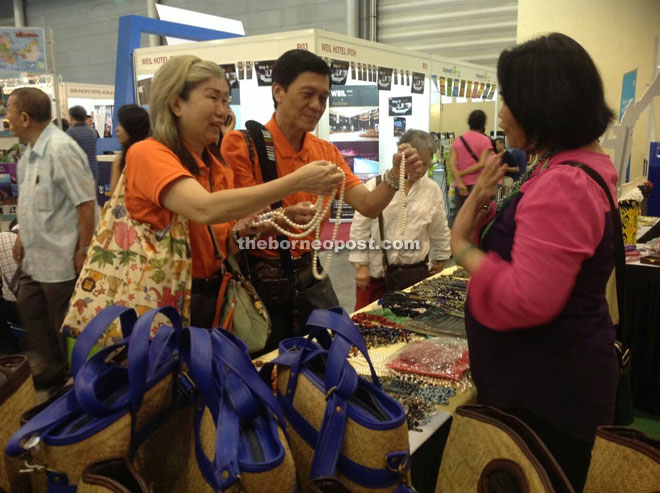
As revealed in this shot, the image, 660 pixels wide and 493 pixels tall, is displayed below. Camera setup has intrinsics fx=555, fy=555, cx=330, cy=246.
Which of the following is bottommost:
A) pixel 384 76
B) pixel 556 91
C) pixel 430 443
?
pixel 430 443

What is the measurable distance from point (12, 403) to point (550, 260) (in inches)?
39.4

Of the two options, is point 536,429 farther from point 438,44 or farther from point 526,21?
point 438,44

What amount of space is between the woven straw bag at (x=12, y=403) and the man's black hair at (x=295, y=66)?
133 cm

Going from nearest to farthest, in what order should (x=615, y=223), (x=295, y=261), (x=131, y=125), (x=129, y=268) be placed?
(x=615, y=223), (x=129, y=268), (x=295, y=261), (x=131, y=125)

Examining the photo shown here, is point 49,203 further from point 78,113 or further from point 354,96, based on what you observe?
point 354,96

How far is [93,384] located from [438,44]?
11783 mm

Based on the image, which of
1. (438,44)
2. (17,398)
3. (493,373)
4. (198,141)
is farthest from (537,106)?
(438,44)

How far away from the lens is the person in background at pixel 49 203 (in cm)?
319

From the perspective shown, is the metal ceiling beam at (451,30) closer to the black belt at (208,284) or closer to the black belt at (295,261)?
the black belt at (295,261)

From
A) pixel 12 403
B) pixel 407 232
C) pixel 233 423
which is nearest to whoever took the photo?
pixel 233 423

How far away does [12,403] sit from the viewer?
922 mm

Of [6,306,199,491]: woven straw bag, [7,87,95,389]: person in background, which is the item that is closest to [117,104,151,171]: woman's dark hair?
[7,87,95,389]: person in background

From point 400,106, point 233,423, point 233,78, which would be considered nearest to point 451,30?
point 400,106

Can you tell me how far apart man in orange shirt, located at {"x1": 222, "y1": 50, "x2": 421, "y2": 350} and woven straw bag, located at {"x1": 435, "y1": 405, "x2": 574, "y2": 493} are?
3.35 feet
